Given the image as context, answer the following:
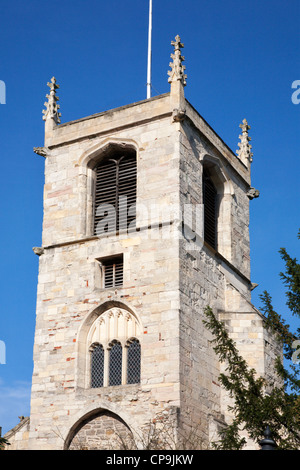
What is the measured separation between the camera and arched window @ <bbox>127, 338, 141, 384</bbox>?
864 inches

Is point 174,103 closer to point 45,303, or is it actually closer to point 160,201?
point 160,201

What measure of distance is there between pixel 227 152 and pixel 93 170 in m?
4.27

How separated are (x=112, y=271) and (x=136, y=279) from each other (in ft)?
3.63

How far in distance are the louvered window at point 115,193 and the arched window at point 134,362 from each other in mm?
3351

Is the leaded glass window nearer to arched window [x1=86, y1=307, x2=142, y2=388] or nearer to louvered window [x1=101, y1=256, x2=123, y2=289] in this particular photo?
arched window [x1=86, y1=307, x2=142, y2=388]

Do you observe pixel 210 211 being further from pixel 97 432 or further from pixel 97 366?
pixel 97 432

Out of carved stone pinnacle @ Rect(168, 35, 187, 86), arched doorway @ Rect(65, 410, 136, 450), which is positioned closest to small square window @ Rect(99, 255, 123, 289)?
arched doorway @ Rect(65, 410, 136, 450)

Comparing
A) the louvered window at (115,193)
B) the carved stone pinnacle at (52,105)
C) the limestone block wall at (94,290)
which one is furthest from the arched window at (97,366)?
the carved stone pinnacle at (52,105)

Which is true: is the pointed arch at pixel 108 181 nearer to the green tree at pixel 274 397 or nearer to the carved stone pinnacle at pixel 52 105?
the carved stone pinnacle at pixel 52 105

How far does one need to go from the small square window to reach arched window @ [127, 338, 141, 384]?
181cm

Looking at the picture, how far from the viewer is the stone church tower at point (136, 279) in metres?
21.7

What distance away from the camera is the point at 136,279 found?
22781 mm

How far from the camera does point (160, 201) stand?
23.4m

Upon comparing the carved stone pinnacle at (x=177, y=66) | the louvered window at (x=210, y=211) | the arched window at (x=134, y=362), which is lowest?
the arched window at (x=134, y=362)
